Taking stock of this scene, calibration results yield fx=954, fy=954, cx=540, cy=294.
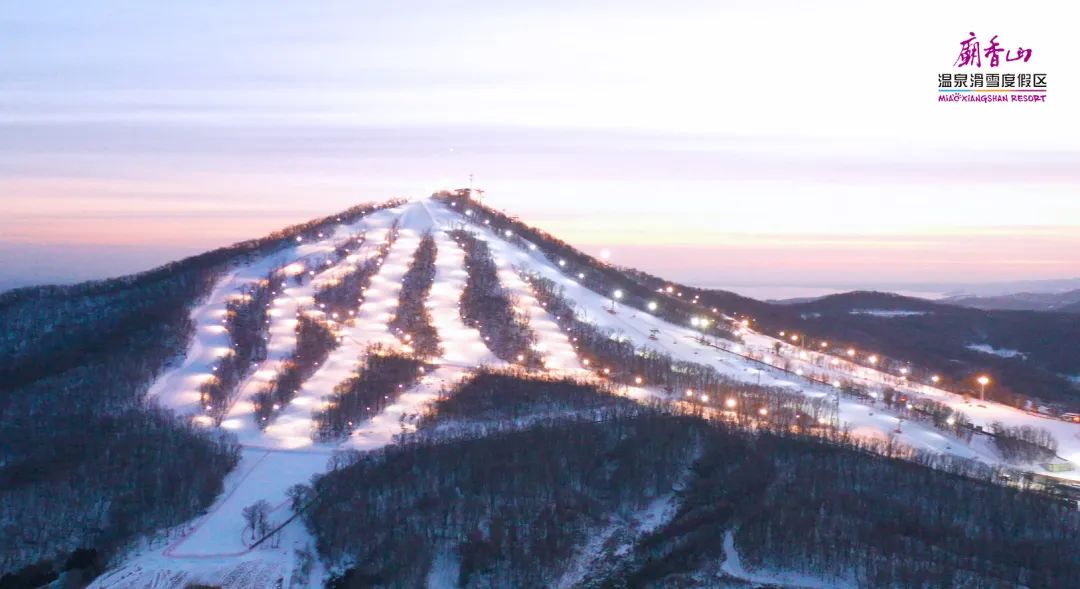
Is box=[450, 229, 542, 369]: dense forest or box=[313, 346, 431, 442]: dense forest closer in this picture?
box=[313, 346, 431, 442]: dense forest

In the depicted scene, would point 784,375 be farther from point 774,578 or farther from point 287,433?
point 287,433

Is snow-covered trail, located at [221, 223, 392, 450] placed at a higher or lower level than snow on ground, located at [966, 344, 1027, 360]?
higher

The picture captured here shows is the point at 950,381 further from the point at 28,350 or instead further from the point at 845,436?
the point at 28,350

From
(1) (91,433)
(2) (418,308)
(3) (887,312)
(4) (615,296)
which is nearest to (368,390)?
(1) (91,433)

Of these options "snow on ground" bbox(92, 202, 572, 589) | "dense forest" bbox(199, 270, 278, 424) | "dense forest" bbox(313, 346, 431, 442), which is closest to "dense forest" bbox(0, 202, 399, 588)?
"snow on ground" bbox(92, 202, 572, 589)

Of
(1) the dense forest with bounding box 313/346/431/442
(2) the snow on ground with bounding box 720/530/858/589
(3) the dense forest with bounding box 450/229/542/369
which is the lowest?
(2) the snow on ground with bounding box 720/530/858/589

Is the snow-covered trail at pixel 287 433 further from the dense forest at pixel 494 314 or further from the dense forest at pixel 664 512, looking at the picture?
the dense forest at pixel 664 512

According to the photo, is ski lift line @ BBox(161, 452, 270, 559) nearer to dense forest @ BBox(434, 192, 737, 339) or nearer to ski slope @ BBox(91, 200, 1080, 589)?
ski slope @ BBox(91, 200, 1080, 589)
